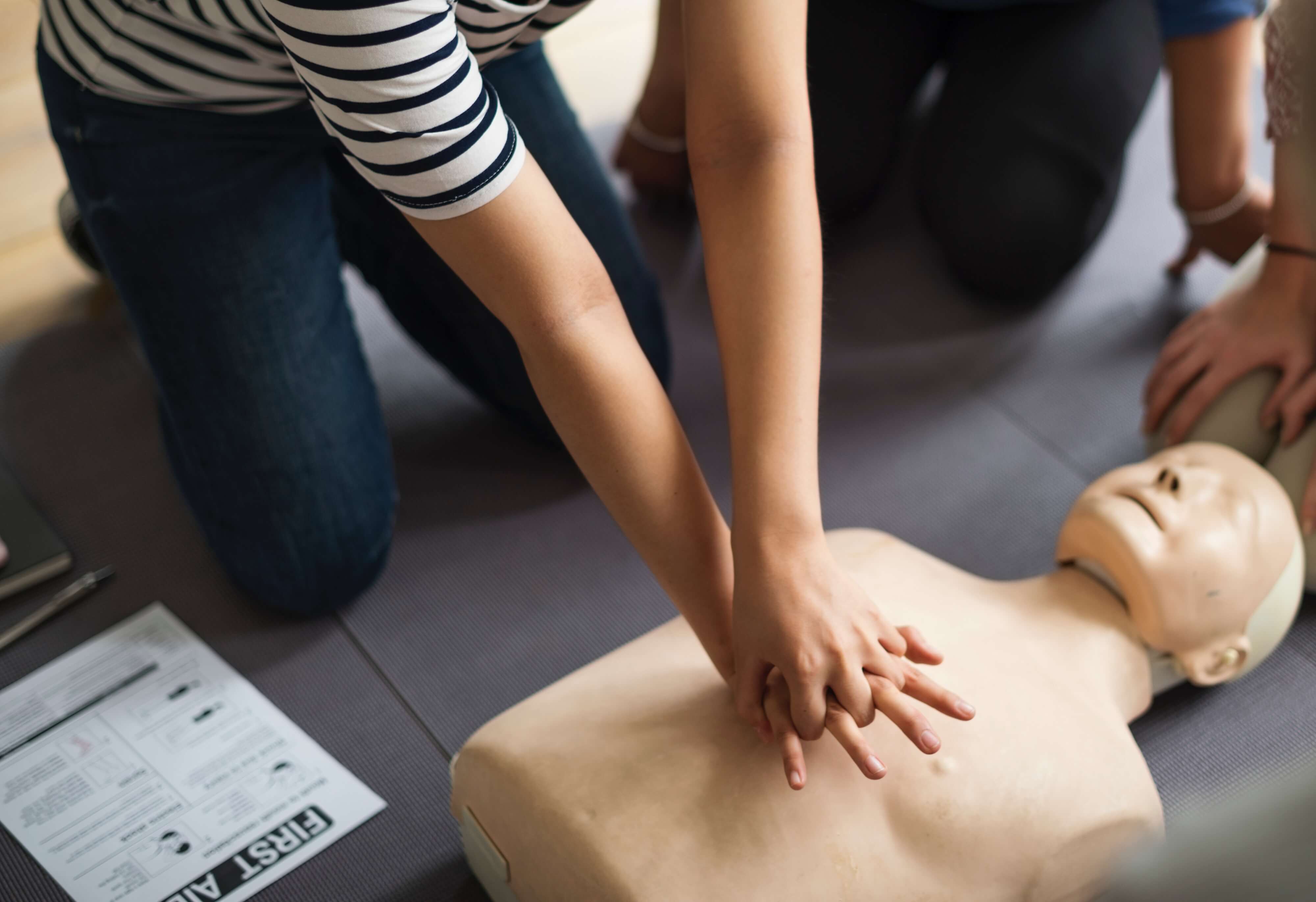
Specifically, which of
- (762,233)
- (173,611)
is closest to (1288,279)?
(762,233)

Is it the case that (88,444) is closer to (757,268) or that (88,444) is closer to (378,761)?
(378,761)

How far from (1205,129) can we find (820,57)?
1.88ft

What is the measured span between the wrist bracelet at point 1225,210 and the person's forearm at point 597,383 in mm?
1078

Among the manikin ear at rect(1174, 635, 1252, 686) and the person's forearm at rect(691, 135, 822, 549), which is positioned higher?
the person's forearm at rect(691, 135, 822, 549)

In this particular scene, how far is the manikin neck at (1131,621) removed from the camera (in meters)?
1.15

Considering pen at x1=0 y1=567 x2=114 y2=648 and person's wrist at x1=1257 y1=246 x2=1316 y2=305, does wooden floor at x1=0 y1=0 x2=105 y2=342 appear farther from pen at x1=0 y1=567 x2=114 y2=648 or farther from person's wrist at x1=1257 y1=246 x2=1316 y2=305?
person's wrist at x1=1257 y1=246 x2=1316 y2=305

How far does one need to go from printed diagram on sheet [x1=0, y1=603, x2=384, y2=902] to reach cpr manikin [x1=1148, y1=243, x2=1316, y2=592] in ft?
3.57

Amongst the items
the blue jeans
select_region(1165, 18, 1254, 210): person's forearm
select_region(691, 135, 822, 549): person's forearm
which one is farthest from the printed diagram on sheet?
select_region(1165, 18, 1254, 210): person's forearm

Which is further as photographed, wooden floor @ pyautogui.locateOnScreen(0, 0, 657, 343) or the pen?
wooden floor @ pyautogui.locateOnScreen(0, 0, 657, 343)

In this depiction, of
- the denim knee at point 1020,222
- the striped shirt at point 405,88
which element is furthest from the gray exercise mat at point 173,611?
the denim knee at point 1020,222

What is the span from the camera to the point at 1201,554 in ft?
3.51

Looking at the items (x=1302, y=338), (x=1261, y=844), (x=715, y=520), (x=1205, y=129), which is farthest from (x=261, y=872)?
(x=1205, y=129)

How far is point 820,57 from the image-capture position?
5.56ft

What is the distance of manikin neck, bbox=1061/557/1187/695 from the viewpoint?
3.76 feet
